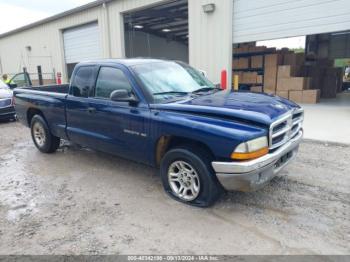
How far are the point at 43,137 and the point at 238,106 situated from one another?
439 centimetres

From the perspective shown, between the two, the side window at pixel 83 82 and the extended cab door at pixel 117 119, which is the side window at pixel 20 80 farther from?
the extended cab door at pixel 117 119

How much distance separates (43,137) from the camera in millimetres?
6195

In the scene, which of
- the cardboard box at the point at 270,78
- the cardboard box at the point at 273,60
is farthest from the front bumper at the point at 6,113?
the cardboard box at the point at 273,60

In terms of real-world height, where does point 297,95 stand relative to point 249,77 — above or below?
below

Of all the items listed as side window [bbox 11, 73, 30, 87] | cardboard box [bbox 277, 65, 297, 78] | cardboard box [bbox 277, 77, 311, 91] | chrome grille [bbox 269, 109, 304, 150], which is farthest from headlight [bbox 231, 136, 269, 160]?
side window [bbox 11, 73, 30, 87]

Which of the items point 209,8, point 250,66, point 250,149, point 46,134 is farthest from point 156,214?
point 250,66

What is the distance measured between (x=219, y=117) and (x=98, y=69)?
241 centimetres

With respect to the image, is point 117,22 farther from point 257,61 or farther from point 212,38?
point 257,61

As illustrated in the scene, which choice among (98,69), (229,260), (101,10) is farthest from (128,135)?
(101,10)

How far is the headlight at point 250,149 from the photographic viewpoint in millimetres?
3133

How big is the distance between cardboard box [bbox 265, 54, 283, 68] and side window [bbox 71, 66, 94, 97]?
904 cm

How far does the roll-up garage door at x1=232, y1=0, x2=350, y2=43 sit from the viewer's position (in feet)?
27.5

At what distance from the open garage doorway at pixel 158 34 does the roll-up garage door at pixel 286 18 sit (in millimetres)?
7286

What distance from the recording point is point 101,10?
49.7 ft
